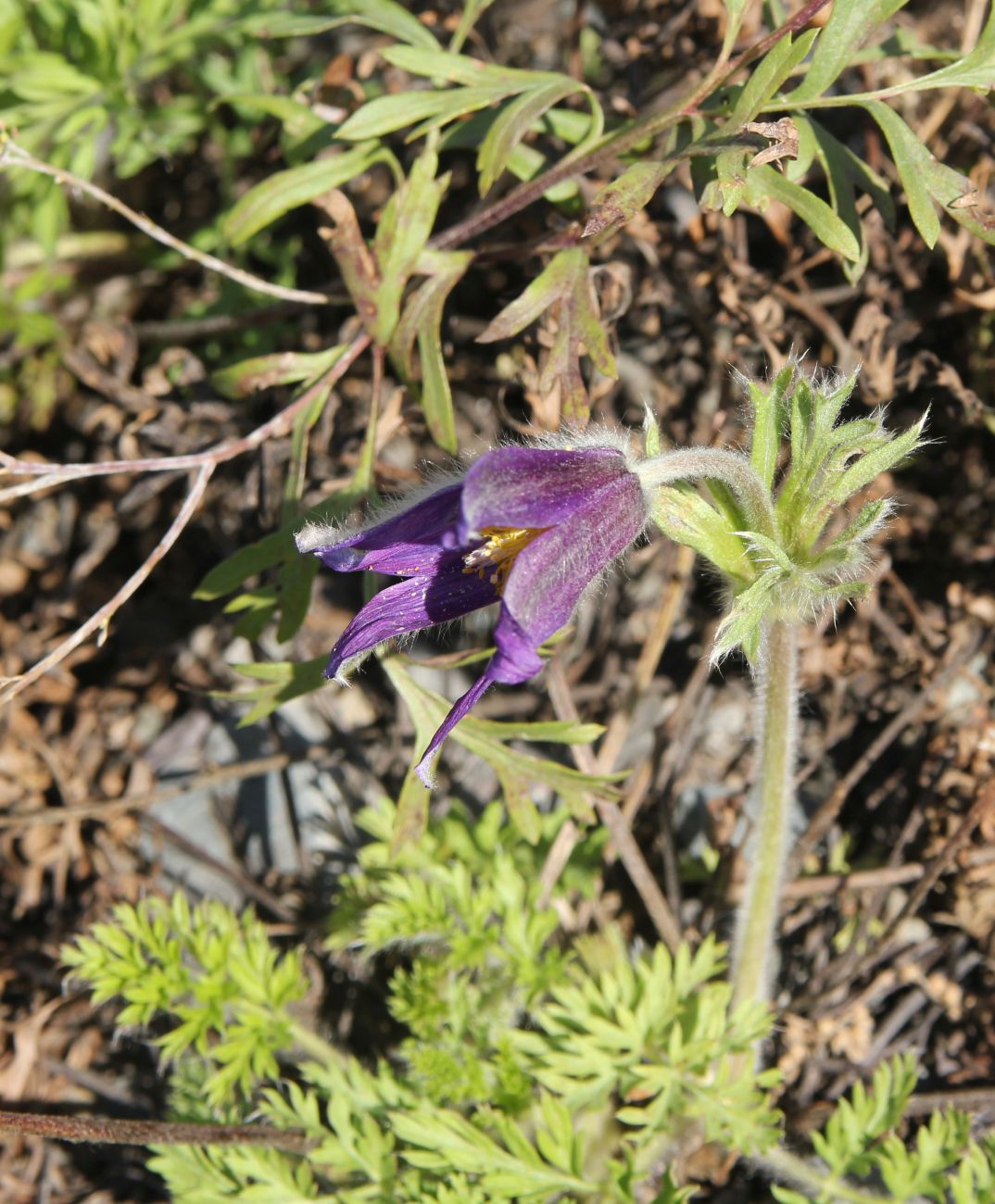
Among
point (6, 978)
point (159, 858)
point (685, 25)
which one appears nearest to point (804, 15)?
point (685, 25)

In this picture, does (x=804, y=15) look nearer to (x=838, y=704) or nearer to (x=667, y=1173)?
(x=838, y=704)

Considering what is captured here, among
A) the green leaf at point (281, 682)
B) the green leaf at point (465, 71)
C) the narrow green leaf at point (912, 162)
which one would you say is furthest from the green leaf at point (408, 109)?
the green leaf at point (281, 682)

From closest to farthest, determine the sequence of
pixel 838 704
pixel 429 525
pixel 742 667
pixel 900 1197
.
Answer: pixel 429 525, pixel 900 1197, pixel 838 704, pixel 742 667

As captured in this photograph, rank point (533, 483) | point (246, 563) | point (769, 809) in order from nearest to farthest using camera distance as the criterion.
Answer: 1. point (533, 483)
2. point (769, 809)
3. point (246, 563)

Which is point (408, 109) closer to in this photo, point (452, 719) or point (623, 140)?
point (623, 140)

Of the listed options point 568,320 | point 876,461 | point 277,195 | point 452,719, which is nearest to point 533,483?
point 452,719

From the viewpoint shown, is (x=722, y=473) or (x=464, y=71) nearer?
(x=722, y=473)

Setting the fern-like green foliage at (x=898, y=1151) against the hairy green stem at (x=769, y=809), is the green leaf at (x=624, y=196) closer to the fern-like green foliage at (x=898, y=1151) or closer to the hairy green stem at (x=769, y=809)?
the hairy green stem at (x=769, y=809)
